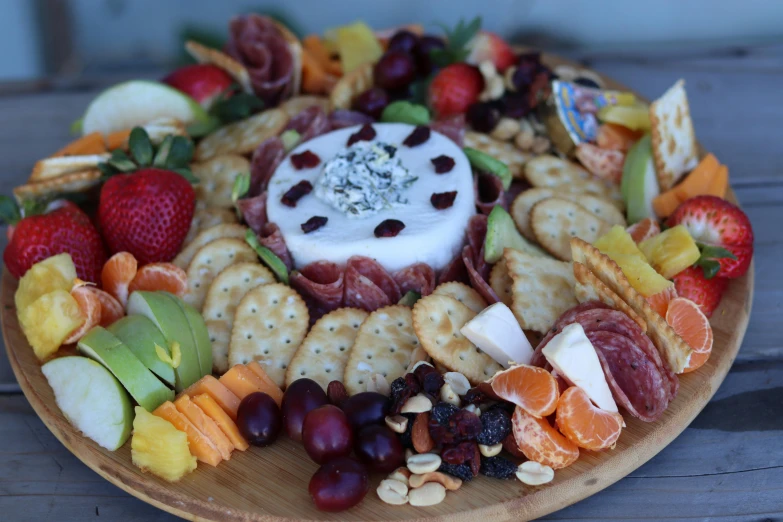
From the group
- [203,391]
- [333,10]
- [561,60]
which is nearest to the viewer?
[203,391]

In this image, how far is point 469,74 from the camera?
3566mm

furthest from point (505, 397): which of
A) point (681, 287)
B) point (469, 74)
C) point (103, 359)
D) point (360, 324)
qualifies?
point (469, 74)

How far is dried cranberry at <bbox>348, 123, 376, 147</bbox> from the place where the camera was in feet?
10.5

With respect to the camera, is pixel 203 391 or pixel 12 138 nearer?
pixel 203 391

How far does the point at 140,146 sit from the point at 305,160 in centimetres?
61

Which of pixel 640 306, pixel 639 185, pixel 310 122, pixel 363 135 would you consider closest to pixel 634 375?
pixel 640 306

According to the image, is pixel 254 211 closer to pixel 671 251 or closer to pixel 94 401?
pixel 94 401

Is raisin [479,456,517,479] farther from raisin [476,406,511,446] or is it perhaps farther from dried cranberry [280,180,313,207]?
dried cranberry [280,180,313,207]

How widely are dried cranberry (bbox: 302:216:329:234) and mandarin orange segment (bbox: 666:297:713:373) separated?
1.19 m

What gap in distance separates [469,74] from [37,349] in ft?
6.75

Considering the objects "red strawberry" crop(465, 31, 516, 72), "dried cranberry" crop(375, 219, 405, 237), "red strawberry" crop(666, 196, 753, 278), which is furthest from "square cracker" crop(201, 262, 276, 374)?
"red strawberry" crop(465, 31, 516, 72)

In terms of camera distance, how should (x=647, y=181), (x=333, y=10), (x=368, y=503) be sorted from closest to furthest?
(x=368, y=503)
(x=647, y=181)
(x=333, y=10)

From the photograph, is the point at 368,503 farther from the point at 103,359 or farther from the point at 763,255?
the point at 763,255

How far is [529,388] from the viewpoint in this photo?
214 cm
